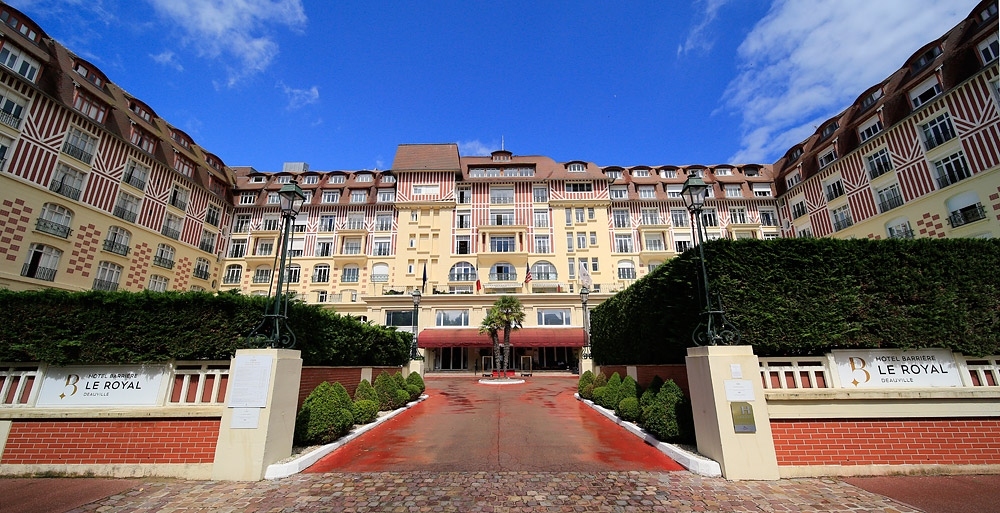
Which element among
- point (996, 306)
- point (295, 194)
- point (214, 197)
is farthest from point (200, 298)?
point (214, 197)

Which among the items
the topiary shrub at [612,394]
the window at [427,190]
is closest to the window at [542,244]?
the window at [427,190]

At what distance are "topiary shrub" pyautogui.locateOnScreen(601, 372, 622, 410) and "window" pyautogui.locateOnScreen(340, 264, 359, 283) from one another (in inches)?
1237

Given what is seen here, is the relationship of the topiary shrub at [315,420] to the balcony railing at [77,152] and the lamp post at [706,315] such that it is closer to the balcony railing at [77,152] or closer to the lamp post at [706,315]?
the lamp post at [706,315]

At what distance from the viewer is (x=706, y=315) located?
6.98 meters

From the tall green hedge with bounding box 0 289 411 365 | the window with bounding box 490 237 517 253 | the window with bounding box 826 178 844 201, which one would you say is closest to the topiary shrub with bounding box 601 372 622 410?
the tall green hedge with bounding box 0 289 411 365

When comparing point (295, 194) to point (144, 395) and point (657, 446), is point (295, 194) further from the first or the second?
point (657, 446)

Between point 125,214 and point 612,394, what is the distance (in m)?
34.0

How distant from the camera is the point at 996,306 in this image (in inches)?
260

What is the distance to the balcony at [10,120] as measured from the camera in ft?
66.5

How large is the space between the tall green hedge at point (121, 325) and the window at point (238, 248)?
3670 cm

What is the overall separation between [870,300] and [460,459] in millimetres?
7613

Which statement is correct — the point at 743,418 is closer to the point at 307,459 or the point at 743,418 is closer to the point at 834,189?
the point at 307,459

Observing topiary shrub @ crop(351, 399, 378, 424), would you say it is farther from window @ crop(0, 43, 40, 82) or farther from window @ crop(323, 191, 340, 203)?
window @ crop(323, 191, 340, 203)

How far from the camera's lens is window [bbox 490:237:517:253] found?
38031 mm
